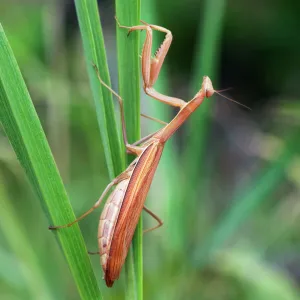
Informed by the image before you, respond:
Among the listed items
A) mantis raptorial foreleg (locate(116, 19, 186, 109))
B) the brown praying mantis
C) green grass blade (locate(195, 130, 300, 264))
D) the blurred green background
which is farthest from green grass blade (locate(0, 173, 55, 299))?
mantis raptorial foreleg (locate(116, 19, 186, 109))

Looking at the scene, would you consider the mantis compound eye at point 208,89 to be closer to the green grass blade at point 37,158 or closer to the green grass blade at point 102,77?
the green grass blade at point 102,77

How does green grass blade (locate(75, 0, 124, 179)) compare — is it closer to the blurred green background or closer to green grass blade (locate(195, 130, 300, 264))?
the blurred green background

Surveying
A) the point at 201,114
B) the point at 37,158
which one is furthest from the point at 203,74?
the point at 37,158

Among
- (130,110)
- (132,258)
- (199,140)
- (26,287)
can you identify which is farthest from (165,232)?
(130,110)

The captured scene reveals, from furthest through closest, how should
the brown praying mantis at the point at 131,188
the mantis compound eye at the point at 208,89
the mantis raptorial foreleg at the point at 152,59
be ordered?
1. the mantis compound eye at the point at 208,89
2. the mantis raptorial foreleg at the point at 152,59
3. the brown praying mantis at the point at 131,188

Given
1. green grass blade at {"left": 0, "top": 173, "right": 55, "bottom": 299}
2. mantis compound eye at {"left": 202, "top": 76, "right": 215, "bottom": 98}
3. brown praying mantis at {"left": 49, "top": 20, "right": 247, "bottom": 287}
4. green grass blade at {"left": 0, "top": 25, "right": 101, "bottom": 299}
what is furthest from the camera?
green grass blade at {"left": 0, "top": 173, "right": 55, "bottom": 299}

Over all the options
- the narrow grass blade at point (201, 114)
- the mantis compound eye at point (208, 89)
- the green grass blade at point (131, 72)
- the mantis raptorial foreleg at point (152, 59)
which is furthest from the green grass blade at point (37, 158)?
the narrow grass blade at point (201, 114)

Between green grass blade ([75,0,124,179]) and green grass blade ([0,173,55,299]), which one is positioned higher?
green grass blade ([75,0,124,179])
